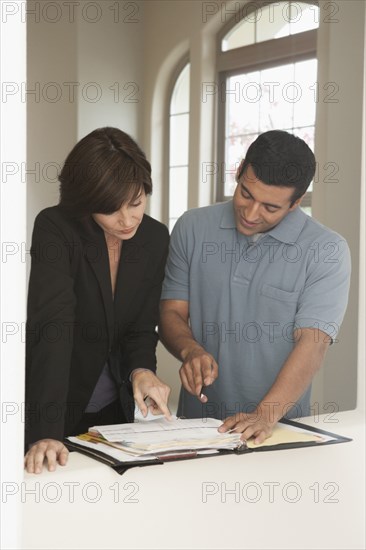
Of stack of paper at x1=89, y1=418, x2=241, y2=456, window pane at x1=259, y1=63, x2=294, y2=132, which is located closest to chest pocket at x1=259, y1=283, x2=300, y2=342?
Result: stack of paper at x1=89, y1=418, x2=241, y2=456

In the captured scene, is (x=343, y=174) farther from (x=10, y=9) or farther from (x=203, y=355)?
(x=10, y=9)

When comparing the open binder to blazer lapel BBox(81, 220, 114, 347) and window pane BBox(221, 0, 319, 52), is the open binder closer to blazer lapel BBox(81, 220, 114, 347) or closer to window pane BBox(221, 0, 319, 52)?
blazer lapel BBox(81, 220, 114, 347)

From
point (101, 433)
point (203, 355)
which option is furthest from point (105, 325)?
point (101, 433)

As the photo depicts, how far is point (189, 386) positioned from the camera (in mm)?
2184

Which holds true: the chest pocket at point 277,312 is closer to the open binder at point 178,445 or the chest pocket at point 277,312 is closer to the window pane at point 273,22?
the open binder at point 178,445

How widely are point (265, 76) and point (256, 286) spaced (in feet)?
11.5

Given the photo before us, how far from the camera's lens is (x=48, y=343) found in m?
1.85

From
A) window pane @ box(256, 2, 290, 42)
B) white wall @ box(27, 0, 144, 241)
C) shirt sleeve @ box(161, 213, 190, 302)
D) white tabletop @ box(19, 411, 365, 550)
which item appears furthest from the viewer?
white wall @ box(27, 0, 144, 241)

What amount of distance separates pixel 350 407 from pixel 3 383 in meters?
3.39

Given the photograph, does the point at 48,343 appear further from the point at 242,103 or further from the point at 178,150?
the point at 178,150

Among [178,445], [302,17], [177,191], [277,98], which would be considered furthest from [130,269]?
[177,191]

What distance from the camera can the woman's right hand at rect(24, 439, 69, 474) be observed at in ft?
5.45

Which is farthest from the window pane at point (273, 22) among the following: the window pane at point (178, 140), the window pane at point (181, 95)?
the window pane at point (178, 140)

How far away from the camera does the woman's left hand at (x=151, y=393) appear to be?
6.48 feet
